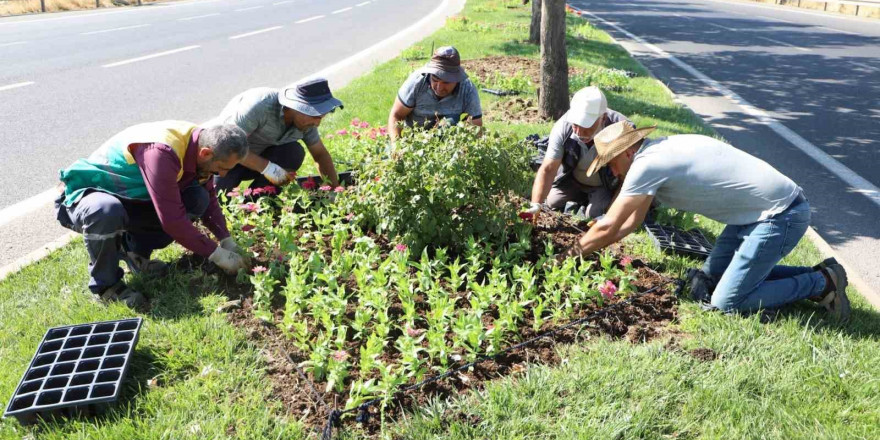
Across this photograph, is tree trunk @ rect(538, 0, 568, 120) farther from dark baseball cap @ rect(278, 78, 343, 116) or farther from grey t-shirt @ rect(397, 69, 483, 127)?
dark baseball cap @ rect(278, 78, 343, 116)

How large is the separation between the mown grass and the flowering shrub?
3.66ft

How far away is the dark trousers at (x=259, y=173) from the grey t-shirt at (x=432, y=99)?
3.42 feet

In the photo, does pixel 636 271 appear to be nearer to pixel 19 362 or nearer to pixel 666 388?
pixel 666 388

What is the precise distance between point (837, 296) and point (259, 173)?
413cm

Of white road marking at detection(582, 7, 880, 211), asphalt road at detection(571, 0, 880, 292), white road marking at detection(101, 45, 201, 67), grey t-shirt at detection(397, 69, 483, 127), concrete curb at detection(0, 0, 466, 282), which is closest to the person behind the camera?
concrete curb at detection(0, 0, 466, 282)

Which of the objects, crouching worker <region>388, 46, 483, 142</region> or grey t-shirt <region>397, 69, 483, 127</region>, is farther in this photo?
grey t-shirt <region>397, 69, 483, 127</region>

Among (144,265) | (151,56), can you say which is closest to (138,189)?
(144,265)

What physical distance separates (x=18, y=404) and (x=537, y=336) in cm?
250

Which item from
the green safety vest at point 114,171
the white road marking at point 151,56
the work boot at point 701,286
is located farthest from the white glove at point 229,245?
the white road marking at point 151,56

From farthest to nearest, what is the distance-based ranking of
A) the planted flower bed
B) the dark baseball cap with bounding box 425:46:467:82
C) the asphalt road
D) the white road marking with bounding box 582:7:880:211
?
the white road marking with bounding box 582:7:880:211 < the asphalt road < the dark baseball cap with bounding box 425:46:467:82 < the planted flower bed

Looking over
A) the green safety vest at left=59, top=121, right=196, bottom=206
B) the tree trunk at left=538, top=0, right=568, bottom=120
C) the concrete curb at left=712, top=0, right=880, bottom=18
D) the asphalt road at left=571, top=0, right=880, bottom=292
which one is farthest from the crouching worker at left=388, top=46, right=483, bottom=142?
the concrete curb at left=712, top=0, right=880, bottom=18

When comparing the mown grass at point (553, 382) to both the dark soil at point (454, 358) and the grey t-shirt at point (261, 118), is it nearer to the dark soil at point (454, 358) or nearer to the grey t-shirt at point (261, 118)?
the dark soil at point (454, 358)

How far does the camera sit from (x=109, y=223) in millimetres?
3443

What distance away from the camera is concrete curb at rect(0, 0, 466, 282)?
4078mm
